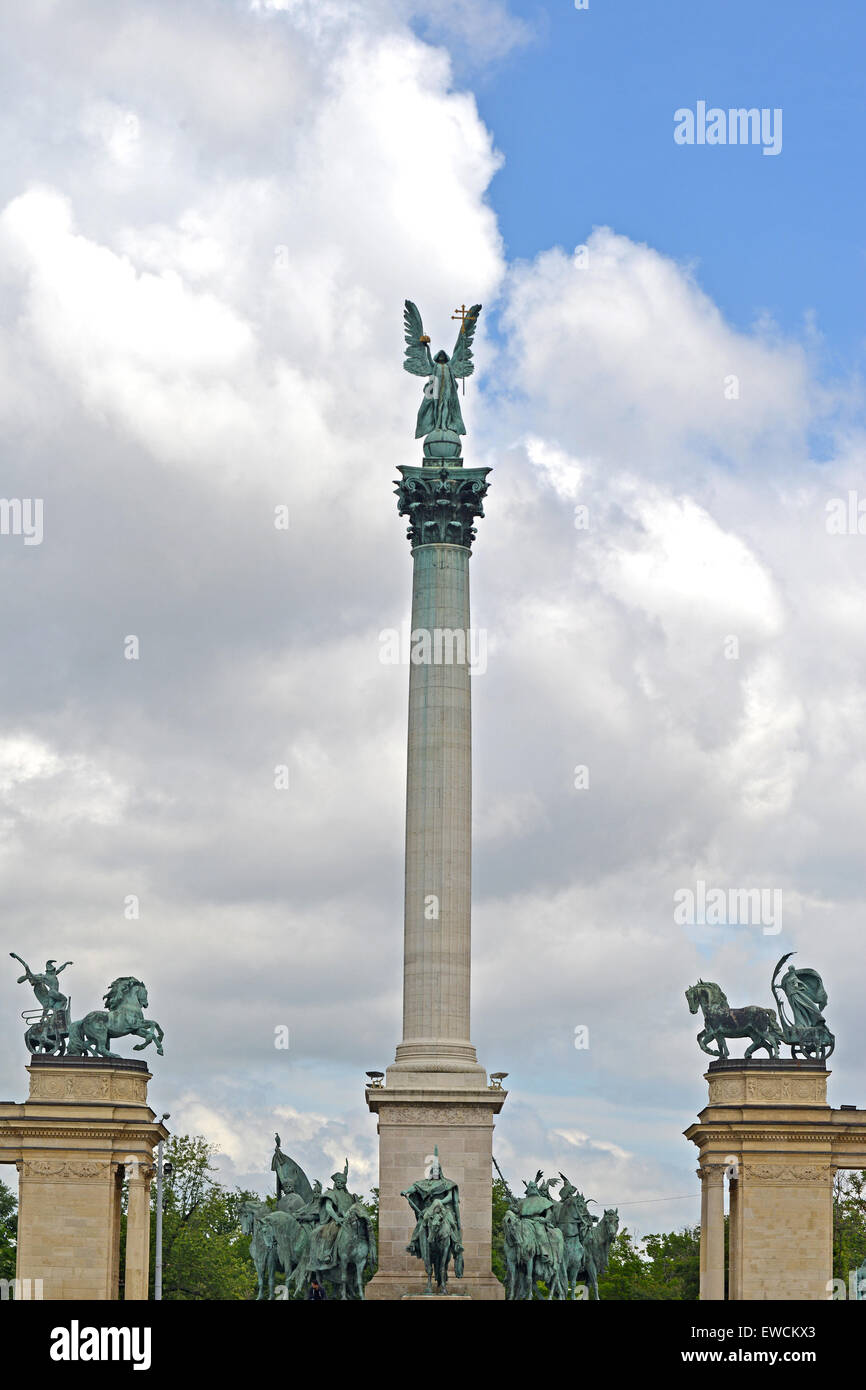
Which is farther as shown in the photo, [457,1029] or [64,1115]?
[64,1115]

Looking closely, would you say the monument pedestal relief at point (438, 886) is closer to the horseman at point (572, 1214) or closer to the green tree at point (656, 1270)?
the horseman at point (572, 1214)

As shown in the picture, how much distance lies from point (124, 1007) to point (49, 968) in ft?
10.7

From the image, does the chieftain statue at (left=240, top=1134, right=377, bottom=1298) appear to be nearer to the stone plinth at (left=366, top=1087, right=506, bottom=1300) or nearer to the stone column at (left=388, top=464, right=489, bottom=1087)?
the stone plinth at (left=366, top=1087, right=506, bottom=1300)

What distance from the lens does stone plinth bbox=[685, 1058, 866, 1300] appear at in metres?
78.8

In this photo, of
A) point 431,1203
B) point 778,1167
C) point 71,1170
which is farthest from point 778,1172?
point 431,1203

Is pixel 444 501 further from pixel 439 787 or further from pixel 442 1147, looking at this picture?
pixel 442 1147

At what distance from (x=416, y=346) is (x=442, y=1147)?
26.1 m

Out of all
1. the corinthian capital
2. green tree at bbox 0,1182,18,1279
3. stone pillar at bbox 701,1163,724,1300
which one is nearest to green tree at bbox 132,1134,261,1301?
green tree at bbox 0,1182,18,1279

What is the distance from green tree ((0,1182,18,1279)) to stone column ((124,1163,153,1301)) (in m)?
12.1

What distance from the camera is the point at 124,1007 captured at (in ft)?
269

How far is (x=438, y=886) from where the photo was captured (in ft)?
212

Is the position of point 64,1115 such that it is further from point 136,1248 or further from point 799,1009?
point 799,1009
